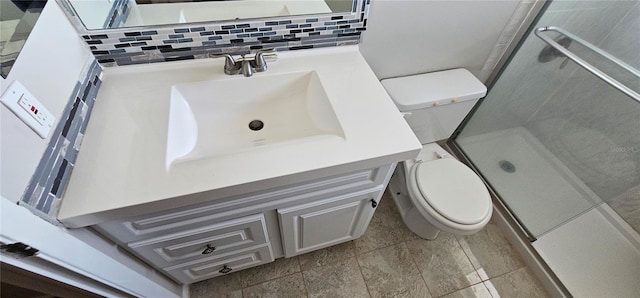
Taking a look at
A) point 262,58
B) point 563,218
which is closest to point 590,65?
point 563,218

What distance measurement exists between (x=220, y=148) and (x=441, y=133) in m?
1.12

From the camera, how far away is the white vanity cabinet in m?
0.72

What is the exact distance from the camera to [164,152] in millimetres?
683

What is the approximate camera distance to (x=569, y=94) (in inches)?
55.3

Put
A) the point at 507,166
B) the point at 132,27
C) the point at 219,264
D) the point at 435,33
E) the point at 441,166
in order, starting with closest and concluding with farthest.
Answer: the point at 132,27, the point at 219,264, the point at 435,33, the point at 441,166, the point at 507,166

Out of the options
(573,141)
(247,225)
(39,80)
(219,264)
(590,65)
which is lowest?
(219,264)

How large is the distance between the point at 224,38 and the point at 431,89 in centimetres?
90

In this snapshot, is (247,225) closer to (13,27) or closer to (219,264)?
(219,264)

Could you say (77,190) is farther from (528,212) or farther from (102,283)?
(528,212)

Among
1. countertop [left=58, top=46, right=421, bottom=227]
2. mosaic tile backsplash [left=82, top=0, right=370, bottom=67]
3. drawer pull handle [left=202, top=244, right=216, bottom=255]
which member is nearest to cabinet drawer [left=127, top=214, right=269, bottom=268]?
drawer pull handle [left=202, top=244, right=216, bottom=255]

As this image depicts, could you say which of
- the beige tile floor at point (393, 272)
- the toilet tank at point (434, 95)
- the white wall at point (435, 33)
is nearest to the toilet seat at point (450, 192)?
the toilet tank at point (434, 95)

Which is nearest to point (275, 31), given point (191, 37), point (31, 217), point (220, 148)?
point (191, 37)

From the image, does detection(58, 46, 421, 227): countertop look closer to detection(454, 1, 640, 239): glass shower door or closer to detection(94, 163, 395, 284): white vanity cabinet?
detection(94, 163, 395, 284): white vanity cabinet

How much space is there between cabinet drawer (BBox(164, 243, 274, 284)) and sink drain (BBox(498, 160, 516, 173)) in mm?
1443
